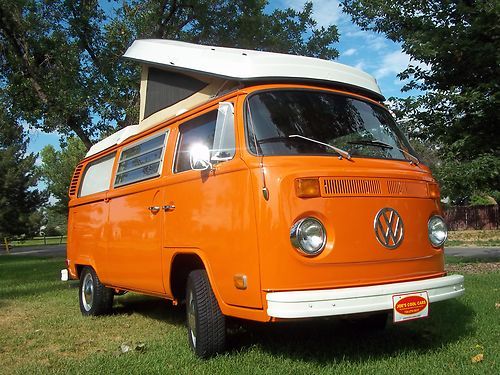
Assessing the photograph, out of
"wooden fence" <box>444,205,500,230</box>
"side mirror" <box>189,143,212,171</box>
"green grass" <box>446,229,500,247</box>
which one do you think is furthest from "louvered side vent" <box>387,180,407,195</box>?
"wooden fence" <box>444,205,500,230</box>

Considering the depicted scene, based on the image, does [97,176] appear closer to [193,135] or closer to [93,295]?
[93,295]

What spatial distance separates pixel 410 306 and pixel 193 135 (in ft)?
8.13

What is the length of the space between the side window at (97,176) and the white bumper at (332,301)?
389cm

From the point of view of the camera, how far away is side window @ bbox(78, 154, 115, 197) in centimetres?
710

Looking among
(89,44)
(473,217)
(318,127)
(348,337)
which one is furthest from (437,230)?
(473,217)

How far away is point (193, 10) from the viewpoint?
16141mm

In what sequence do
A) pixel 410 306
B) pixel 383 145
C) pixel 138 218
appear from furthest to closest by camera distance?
pixel 138 218, pixel 383 145, pixel 410 306

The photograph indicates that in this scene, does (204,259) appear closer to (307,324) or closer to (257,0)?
(307,324)

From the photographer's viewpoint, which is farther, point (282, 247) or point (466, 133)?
point (466, 133)

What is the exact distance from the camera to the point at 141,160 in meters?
6.04

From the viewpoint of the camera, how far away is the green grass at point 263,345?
4.26 meters

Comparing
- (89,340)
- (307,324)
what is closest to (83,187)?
(89,340)

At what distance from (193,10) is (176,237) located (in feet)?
41.6

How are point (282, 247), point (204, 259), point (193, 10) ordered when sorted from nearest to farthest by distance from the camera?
1. point (282, 247)
2. point (204, 259)
3. point (193, 10)
